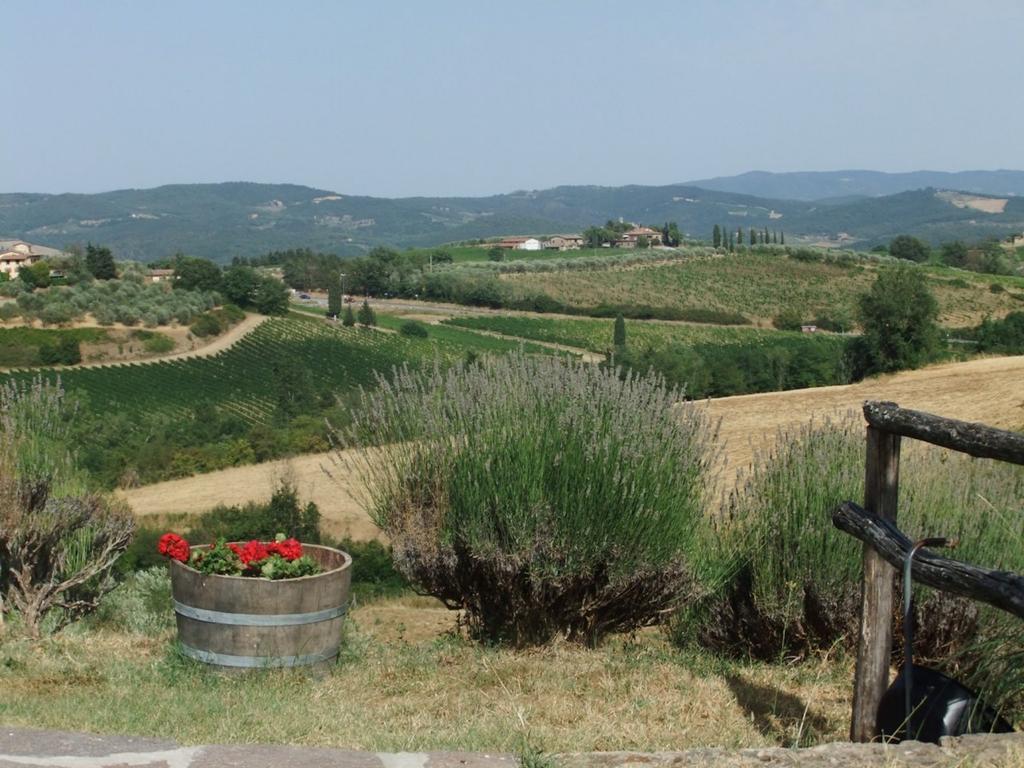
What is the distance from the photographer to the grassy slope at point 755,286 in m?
79.1

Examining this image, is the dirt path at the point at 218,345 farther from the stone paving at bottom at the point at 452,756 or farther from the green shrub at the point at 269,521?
the stone paving at bottom at the point at 452,756

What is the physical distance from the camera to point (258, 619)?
5.70 meters

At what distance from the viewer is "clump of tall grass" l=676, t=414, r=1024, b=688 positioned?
21.5ft

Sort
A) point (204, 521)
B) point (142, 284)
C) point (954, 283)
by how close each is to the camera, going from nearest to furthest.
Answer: point (204, 521)
point (954, 283)
point (142, 284)

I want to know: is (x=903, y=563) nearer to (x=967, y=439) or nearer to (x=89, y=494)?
(x=967, y=439)

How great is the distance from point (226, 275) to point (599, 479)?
90.6 meters

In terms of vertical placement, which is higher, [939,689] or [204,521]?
[939,689]

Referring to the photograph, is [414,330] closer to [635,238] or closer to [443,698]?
[443,698]

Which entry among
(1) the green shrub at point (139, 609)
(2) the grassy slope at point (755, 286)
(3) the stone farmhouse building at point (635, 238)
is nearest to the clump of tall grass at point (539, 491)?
(1) the green shrub at point (139, 609)

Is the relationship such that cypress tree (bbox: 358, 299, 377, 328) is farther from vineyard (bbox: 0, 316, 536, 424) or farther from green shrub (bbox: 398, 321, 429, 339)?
green shrub (bbox: 398, 321, 429, 339)

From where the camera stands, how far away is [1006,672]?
4.06 meters

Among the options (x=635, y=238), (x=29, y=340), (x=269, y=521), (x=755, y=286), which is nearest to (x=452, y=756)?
(x=269, y=521)

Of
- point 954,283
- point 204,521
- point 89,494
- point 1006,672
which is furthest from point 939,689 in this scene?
point 954,283

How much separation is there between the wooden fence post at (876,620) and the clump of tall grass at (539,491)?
2066 mm
